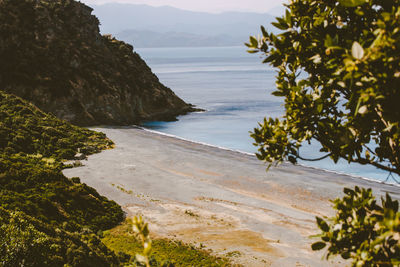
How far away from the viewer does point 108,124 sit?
2484 inches

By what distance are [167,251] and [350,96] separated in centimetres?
1471

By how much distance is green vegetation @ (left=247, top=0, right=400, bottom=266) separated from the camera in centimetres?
370

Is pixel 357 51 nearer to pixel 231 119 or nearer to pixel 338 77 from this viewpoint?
pixel 338 77

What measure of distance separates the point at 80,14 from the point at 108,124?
26.5 m

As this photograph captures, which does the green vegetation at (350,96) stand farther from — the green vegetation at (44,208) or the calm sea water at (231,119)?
the calm sea water at (231,119)

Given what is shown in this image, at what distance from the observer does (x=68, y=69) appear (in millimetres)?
64125

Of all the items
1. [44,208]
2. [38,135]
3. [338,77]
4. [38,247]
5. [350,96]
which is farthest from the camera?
[38,135]

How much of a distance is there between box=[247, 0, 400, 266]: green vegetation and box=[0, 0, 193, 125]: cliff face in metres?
57.1

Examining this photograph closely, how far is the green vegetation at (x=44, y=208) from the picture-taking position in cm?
1252

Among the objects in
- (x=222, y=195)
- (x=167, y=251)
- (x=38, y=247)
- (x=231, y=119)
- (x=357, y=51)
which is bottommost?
(x=167, y=251)

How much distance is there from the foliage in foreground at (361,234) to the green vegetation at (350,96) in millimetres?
11

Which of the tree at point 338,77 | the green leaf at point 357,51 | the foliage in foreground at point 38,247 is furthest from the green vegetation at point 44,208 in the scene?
the green leaf at point 357,51

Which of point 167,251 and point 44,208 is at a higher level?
point 44,208

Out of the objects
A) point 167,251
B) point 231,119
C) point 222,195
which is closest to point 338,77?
point 167,251
